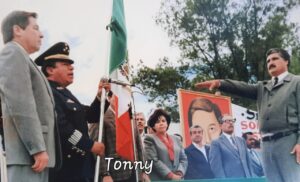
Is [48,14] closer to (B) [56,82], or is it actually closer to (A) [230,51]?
(B) [56,82]

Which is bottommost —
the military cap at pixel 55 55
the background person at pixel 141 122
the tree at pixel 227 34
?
the background person at pixel 141 122

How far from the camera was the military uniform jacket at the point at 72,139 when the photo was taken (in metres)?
1.96

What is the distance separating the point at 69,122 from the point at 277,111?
1.15 metres

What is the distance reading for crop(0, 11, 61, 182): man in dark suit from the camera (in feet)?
5.00

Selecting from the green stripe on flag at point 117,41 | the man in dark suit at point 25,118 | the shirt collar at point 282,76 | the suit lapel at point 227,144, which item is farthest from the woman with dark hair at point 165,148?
the man in dark suit at point 25,118

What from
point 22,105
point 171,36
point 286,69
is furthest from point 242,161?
point 22,105

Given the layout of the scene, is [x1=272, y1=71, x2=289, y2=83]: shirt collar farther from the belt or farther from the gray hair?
the gray hair

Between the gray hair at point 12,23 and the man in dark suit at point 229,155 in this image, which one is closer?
the gray hair at point 12,23

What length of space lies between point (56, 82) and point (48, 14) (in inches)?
17.2

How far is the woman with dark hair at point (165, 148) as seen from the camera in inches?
97.7

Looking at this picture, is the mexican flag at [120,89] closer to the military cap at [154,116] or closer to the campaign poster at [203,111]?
the military cap at [154,116]

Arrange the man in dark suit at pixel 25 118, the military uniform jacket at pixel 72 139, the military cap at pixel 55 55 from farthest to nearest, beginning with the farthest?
the military cap at pixel 55 55, the military uniform jacket at pixel 72 139, the man in dark suit at pixel 25 118

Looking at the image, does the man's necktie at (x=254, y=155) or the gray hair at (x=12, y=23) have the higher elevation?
the gray hair at (x=12, y=23)

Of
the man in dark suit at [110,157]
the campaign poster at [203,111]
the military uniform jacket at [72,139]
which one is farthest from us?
the campaign poster at [203,111]
